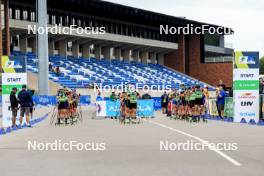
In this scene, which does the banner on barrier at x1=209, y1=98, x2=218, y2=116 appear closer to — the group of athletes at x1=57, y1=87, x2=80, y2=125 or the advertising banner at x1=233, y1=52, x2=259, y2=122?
the advertising banner at x1=233, y1=52, x2=259, y2=122

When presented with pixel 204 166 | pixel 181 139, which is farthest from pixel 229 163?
pixel 181 139

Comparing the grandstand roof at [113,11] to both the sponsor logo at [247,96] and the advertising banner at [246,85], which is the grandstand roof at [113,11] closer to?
the advertising banner at [246,85]

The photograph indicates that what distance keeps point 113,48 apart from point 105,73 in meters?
11.8

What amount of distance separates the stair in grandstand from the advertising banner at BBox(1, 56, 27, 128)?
28.9 meters

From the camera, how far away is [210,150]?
13305 millimetres

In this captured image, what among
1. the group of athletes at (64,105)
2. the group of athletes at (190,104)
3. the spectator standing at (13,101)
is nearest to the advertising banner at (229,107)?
the group of athletes at (190,104)

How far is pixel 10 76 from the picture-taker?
23328 mm

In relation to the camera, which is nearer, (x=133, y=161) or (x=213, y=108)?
(x=133, y=161)

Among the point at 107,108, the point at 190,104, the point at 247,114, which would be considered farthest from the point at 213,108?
the point at 247,114

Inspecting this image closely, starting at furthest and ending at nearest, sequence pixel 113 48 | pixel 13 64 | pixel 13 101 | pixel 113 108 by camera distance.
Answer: pixel 113 48, pixel 113 108, pixel 13 64, pixel 13 101

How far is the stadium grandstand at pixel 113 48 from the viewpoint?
189ft

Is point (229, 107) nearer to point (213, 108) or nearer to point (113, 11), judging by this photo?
point (213, 108)

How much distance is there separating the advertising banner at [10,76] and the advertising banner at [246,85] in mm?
9360

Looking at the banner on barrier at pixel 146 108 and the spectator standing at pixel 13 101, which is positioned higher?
the spectator standing at pixel 13 101
